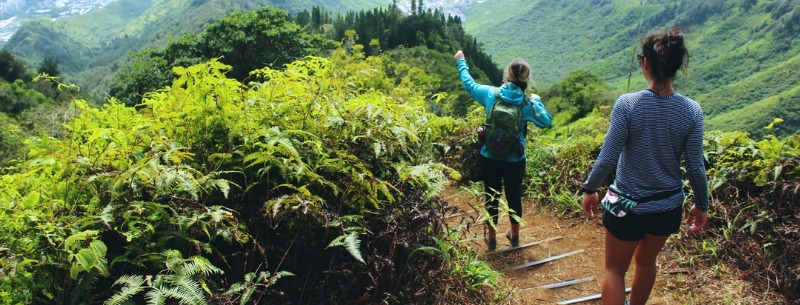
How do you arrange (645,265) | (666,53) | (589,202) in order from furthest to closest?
(645,265), (589,202), (666,53)

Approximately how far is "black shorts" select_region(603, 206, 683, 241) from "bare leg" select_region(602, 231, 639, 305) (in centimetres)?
6

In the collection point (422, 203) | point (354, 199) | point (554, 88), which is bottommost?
point (554, 88)

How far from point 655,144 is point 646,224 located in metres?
0.47

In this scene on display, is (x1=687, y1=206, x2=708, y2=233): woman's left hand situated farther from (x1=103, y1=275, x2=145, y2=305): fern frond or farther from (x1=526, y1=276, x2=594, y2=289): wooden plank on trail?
(x1=103, y1=275, x2=145, y2=305): fern frond

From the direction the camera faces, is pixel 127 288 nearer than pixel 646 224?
Yes

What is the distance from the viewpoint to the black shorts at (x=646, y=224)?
115 inches

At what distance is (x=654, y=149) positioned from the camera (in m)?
2.88

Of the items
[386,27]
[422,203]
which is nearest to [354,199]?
[422,203]

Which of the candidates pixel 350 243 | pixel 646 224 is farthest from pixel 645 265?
pixel 350 243

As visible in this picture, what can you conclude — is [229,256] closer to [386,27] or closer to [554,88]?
[554,88]

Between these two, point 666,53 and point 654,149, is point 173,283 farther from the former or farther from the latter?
point 666,53

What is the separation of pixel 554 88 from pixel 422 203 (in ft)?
210

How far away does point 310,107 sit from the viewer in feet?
9.68

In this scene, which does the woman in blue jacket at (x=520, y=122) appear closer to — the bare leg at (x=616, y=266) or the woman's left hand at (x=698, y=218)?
the bare leg at (x=616, y=266)
